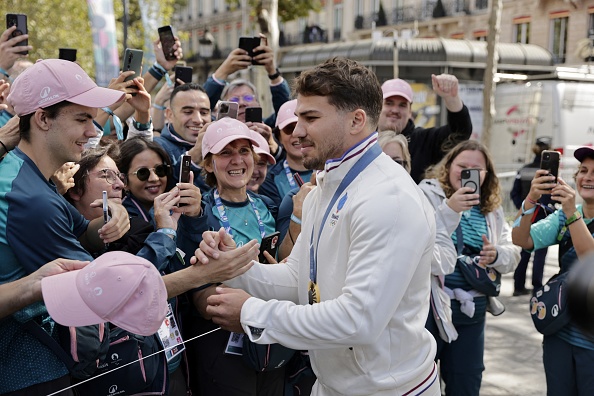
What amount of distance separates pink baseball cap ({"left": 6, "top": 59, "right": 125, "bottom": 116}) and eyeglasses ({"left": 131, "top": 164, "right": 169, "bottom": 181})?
3.13 ft

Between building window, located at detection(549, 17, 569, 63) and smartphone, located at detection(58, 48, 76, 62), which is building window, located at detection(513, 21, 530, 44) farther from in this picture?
smartphone, located at detection(58, 48, 76, 62)

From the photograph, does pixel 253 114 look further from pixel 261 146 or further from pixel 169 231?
pixel 169 231

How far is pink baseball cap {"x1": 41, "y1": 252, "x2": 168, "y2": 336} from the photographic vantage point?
2059 millimetres

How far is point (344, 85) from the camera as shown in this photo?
94.7 inches

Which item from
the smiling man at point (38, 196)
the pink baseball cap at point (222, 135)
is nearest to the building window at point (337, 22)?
the pink baseball cap at point (222, 135)

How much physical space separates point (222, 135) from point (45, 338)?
5.26 feet

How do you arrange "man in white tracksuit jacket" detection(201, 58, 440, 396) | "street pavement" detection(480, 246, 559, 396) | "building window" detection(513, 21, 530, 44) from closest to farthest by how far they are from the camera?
1. "man in white tracksuit jacket" detection(201, 58, 440, 396)
2. "street pavement" detection(480, 246, 559, 396)
3. "building window" detection(513, 21, 530, 44)

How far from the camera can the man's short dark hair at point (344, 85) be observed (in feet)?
7.92

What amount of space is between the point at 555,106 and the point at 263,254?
587 inches

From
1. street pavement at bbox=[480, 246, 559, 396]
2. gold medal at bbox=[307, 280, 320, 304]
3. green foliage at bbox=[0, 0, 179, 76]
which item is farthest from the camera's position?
green foliage at bbox=[0, 0, 179, 76]

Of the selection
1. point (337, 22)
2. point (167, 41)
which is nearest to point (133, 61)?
point (167, 41)

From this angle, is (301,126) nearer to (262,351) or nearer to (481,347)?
(262,351)

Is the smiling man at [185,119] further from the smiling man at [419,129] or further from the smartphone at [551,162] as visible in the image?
the smartphone at [551,162]

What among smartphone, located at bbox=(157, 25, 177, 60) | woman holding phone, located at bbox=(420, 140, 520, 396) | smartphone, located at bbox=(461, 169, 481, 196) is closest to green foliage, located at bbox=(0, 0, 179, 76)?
smartphone, located at bbox=(157, 25, 177, 60)
